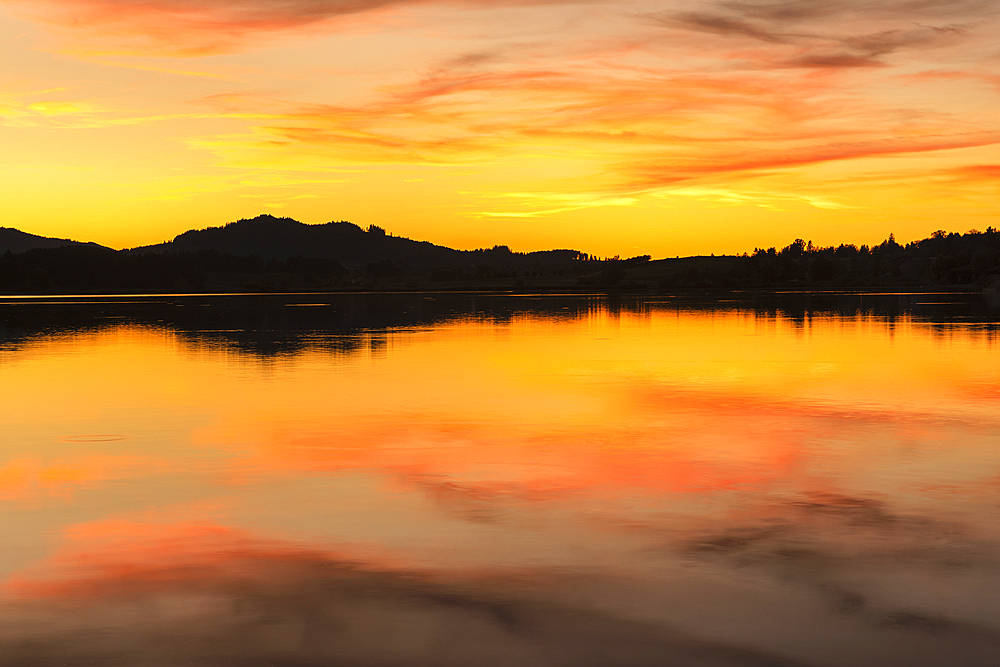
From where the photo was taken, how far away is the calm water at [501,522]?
25.3ft

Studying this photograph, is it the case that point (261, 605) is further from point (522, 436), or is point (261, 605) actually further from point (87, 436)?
point (87, 436)

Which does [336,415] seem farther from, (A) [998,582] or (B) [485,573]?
(A) [998,582]

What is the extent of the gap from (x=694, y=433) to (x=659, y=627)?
977 centimetres

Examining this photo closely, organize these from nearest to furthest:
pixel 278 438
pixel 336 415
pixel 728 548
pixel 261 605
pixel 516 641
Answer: pixel 516 641
pixel 261 605
pixel 728 548
pixel 278 438
pixel 336 415

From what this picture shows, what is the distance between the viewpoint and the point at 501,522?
11.2 meters

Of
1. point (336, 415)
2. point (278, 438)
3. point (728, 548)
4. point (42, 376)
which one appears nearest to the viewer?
point (728, 548)

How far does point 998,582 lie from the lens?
8.82m

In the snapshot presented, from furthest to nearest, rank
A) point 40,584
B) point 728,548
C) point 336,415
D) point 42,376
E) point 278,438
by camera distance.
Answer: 1. point 42,376
2. point 336,415
3. point 278,438
4. point 728,548
5. point 40,584

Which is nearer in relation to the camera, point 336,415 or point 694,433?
point 694,433

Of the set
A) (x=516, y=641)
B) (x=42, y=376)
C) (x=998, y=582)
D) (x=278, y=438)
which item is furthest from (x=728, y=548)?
(x=42, y=376)

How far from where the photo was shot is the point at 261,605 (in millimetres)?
8422

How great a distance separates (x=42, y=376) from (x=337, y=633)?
22775mm

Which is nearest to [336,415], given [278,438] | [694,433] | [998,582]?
[278,438]

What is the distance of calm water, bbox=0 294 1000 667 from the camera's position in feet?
25.3
